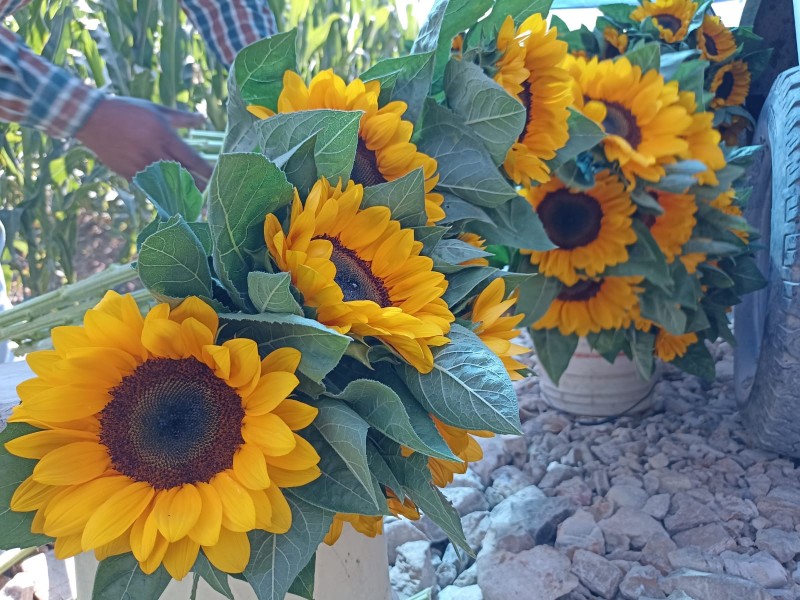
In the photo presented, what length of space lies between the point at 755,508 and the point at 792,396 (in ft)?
0.54

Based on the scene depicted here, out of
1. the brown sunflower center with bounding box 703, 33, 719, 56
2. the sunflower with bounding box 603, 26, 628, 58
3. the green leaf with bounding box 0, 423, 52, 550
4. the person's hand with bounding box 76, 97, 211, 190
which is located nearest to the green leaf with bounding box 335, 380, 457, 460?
the green leaf with bounding box 0, 423, 52, 550

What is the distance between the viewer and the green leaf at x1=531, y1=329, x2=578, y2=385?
1.29 metres

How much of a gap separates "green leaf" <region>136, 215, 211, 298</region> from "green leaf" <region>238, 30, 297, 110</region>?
22 cm

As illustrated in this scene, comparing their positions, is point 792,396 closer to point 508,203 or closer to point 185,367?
point 508,203

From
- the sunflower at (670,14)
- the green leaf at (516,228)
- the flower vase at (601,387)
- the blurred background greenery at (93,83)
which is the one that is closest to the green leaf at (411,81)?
the green leaf at (516,228)

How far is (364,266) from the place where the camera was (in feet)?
2.15

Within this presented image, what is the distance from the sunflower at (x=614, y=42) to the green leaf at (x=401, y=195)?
0.98 meters

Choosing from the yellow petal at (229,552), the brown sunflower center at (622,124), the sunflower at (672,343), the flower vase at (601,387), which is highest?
the brown sunflower center at (622,124)

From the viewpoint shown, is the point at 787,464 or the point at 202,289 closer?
the point at 202,289

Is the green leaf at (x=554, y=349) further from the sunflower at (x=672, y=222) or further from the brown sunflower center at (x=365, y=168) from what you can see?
the brown sunflower center at (x=365, y=168)

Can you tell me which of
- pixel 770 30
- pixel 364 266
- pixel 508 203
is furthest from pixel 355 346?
pixel 770 30

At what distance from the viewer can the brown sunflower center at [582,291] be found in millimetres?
1261

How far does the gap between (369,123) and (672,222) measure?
683 mm

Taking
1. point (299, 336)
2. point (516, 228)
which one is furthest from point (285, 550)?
point (516, 228)
